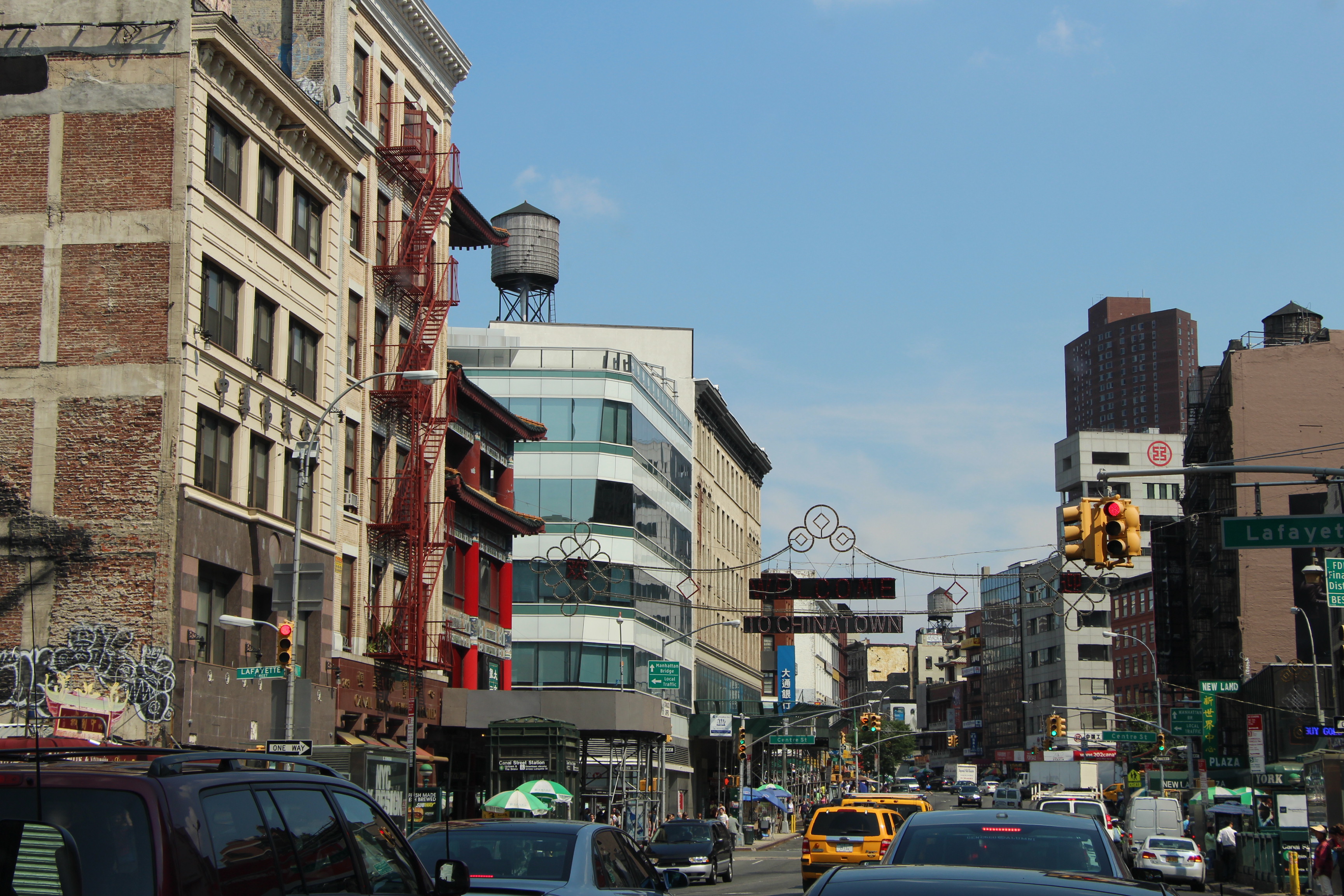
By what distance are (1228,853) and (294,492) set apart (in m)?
27.2

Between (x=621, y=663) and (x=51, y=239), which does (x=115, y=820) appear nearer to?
(x=51, y=239)

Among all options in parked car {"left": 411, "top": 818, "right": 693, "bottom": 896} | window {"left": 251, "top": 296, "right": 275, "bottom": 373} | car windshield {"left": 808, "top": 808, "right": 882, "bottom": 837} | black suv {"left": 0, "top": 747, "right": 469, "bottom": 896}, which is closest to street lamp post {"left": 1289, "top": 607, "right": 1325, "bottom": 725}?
car windshield {"left": 808, "top": 808, "right": 882, "bottom": 837}

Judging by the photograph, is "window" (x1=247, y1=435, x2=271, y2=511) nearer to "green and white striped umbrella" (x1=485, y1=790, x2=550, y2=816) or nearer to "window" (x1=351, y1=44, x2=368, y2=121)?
"green and white striped umbrella" (x1=485, y1=790, x2=550, y2=816)

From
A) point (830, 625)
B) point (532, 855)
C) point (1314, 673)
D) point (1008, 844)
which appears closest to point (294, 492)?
point (830, 625)

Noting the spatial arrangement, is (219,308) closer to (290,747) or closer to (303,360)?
(303,360)

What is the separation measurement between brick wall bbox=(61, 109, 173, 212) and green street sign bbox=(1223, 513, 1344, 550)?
22.7 m

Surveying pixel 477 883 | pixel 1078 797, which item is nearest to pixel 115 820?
pixel 477 883

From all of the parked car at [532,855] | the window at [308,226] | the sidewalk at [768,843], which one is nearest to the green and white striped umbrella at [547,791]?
the window at [308,226]

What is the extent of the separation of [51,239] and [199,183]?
3358 mm

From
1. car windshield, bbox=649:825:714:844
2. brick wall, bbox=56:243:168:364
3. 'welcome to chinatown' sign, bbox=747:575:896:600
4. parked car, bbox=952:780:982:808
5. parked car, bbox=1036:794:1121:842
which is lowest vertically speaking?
parked car, bbox=952:780:982:808

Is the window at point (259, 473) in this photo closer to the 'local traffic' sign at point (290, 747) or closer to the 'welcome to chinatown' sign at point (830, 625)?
the 'local traffic' sign at point (290, 747)

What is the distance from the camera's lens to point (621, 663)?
2446 inches

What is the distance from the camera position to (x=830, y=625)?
48.2 m

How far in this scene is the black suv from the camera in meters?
6.02
